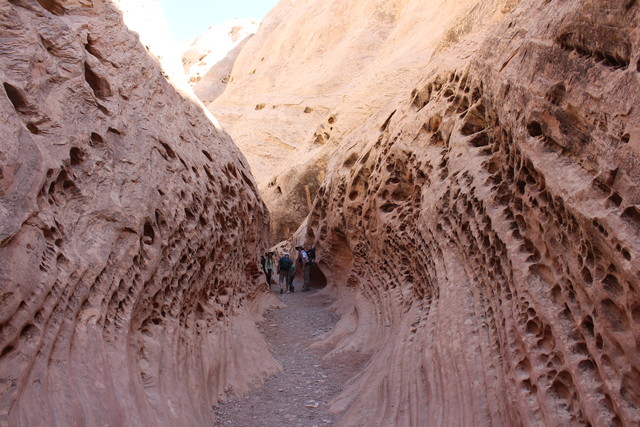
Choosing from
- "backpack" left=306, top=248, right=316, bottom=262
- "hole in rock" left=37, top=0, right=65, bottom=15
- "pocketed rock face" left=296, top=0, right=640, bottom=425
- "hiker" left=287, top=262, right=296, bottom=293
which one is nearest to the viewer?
"pocketed rock face" left=296, top=0, right=640, bottom=425

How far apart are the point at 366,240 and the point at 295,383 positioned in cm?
352

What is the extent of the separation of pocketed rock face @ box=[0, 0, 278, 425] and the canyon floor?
0.84 ft

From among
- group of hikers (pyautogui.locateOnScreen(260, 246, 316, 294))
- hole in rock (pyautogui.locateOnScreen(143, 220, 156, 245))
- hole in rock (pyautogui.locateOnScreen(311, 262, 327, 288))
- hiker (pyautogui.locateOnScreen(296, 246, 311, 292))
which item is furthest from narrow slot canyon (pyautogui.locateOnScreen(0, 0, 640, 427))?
hole in rock (pyautogui.locateOnScreen(311, 262, 327, 288))

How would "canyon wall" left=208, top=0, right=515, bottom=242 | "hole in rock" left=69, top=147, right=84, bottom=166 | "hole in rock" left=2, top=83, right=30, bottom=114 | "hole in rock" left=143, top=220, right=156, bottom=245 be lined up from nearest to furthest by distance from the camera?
"hole in rock" left=2, top=83, right=30, bottom=114
"hole in rock" left=69, top=147, right=84, bottom=166
"hole in rock" left=143, top=220, right=156, bottom=245
"canyon wall" left=208, top=0, right=515, bottom=242

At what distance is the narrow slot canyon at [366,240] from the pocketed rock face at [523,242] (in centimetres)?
2

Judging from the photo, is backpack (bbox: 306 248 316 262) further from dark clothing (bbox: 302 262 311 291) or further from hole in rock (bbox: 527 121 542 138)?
hole in rock (bbox: 527 121 542 138)

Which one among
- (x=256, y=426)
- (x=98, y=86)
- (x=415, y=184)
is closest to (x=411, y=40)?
(x=415, y=184)

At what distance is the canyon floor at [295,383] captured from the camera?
4863 mm

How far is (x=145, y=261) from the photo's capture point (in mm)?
4621

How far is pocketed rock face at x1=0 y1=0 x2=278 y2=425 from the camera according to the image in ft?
10.5

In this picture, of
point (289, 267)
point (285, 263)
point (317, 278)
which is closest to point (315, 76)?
point (317, 278)

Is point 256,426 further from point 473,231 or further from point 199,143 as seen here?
point 199,143

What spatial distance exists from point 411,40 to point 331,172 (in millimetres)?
6241

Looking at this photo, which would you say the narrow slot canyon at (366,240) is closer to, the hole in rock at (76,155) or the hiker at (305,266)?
the hole in rock at (76,155)
